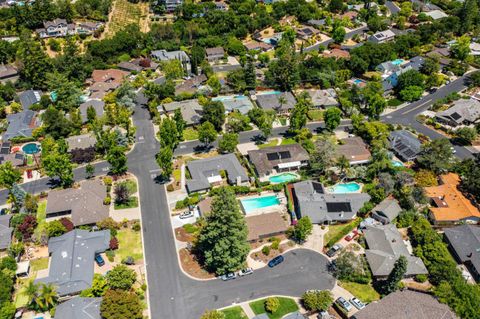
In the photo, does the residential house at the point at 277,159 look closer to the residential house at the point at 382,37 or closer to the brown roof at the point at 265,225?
the brown roof at the point at 265,225

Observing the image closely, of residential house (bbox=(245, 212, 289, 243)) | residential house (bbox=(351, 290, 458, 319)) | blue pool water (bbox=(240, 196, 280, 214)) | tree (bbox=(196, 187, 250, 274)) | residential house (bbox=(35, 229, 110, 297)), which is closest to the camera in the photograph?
residential house (bbox=(351, 290, 458, 319))

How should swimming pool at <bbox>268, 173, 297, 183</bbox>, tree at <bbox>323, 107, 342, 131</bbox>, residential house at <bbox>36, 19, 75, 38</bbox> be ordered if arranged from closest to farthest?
swimming pool at <bbox>268, 173, 297, 183</bbox>
tree at <bbox>323, 107, 342, 131</bbox>
residential house at <bbox>36, 19, 75, 38</bbox>

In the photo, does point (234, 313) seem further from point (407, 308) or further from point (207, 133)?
point (207, 133)

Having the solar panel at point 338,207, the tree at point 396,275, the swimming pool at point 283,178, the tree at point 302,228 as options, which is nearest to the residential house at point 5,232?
the tree at point 302,228

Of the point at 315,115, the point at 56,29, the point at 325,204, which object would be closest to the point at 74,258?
the point at 325,204

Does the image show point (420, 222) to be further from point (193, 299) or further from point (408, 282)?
point (193, 299)

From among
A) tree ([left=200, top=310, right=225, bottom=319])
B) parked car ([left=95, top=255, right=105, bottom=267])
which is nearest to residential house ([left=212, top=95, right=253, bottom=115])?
parked car ([left=95, top=255, right=105, bottom=267])

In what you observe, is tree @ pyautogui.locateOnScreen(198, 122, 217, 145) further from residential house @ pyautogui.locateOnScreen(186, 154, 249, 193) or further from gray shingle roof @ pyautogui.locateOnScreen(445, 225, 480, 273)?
gray shingle roof @ pyautogui.locateOnScreen(445, 225, 480, 273)
